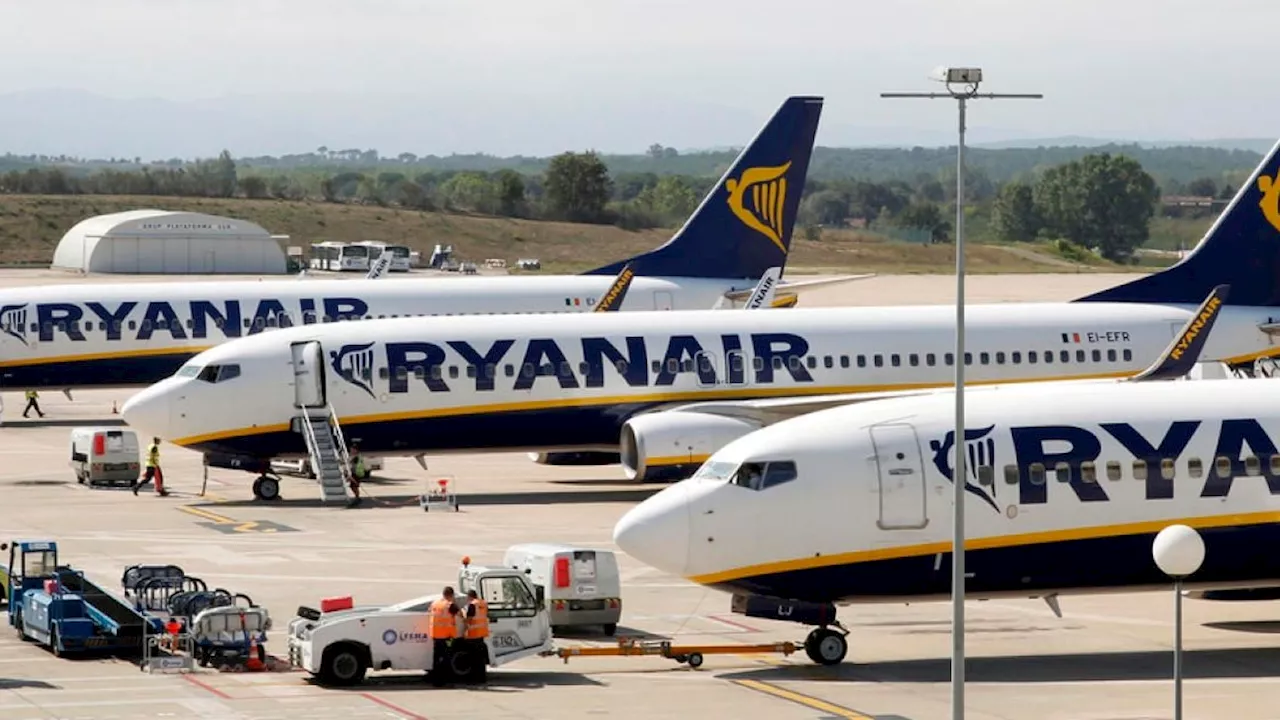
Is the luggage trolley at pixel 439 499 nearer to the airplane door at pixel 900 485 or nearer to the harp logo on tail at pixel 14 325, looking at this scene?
the harp logo on tail at pixel 14 325

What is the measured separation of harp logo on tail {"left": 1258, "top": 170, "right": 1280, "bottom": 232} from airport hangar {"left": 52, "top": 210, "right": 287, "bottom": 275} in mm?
114829

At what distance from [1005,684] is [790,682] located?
3453 mm

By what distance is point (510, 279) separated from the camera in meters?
80.5

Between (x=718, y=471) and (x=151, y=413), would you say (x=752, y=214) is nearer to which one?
(x=151, y=413)

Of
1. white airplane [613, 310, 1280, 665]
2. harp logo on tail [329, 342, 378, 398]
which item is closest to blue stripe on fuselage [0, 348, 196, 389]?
harp logo on tail [329, 342, 378, 398]

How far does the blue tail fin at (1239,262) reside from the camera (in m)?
67.2

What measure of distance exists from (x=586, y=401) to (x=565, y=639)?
63.5ft

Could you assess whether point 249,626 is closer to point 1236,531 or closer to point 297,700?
point 297,700

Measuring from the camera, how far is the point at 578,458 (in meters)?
63.0

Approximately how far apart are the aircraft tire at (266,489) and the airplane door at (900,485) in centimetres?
2681

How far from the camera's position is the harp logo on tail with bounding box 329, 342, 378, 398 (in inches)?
2339

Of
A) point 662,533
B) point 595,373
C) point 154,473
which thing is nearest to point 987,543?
point 662,533

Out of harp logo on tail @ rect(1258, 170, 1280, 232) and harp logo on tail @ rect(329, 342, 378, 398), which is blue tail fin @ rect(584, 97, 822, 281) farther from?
harp logo on tail @ rect(329, 342, 378, 398)

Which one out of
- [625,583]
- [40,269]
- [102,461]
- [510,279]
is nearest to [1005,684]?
[625,583]
